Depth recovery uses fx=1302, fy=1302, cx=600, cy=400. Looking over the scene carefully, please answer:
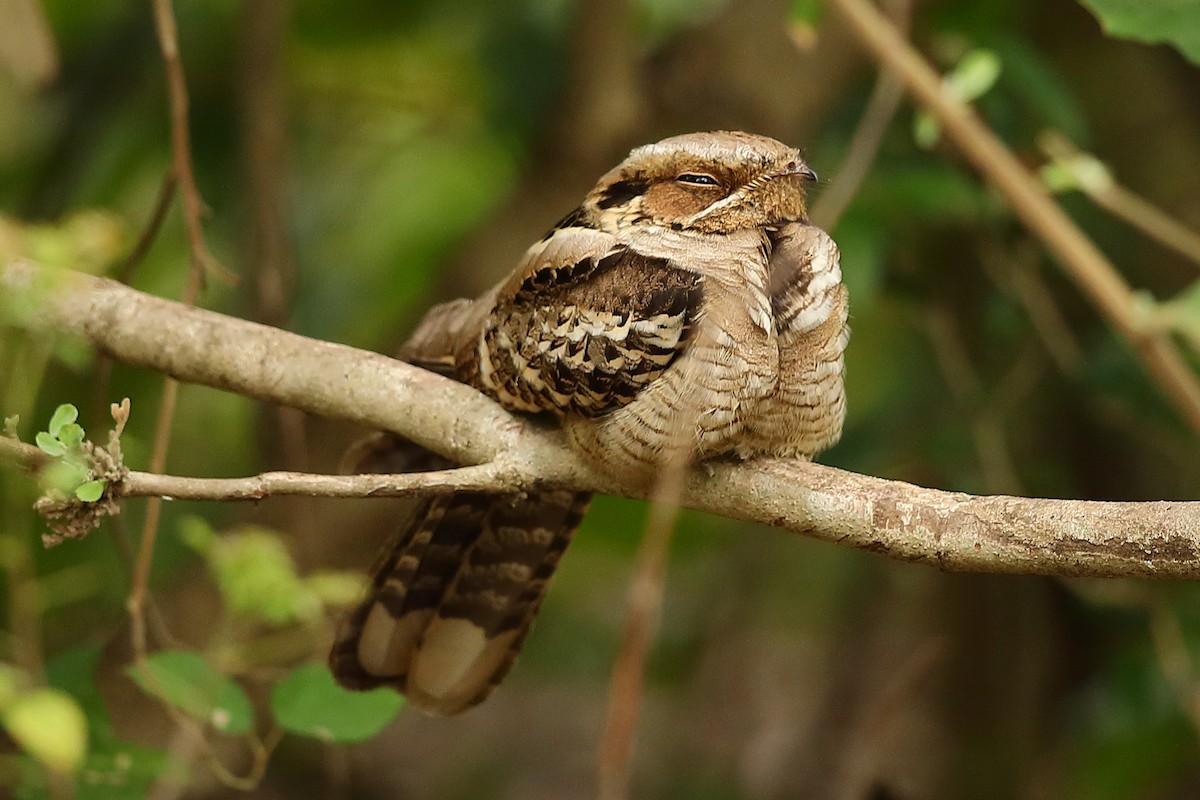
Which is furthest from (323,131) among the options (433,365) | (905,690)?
(905,690)

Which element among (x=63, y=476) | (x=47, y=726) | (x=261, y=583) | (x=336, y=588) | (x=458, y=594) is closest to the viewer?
(x=47, y=726)

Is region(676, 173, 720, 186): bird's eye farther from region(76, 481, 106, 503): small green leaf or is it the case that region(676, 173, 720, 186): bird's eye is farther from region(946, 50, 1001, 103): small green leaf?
region(76, 481, 106, 503): small green leaf

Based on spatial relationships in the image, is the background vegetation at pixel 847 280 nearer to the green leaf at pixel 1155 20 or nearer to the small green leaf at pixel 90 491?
the green leaf at pixel 1155 20

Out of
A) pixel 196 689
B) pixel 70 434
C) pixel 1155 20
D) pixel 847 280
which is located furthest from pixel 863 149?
pixel 70 434

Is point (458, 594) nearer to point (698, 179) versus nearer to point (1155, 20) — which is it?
point (698, 179)

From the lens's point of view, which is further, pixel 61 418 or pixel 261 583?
pixel 261 583

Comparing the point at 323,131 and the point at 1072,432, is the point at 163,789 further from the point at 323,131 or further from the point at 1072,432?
the point at 1072,432
